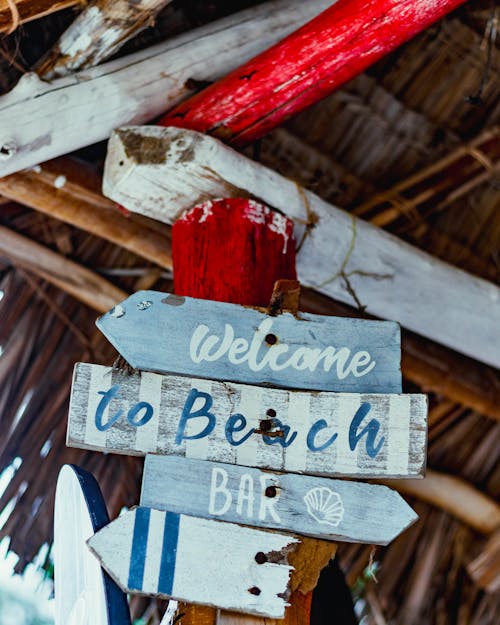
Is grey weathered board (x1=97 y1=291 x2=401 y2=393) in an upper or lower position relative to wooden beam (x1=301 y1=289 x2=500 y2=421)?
upper

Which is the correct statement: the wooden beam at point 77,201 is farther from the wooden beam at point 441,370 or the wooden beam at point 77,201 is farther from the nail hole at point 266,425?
the nail hole at point 266,425

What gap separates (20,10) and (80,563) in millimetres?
910

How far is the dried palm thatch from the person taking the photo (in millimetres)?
2186

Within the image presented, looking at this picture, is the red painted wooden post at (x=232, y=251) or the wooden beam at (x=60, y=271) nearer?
the red painted wooden post at (x=232, y=251)

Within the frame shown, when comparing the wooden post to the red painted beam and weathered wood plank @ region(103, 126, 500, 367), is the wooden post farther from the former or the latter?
the red painted beam

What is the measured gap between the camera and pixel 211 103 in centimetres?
157

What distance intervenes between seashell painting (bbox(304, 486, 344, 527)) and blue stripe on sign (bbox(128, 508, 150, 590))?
222 millimetres

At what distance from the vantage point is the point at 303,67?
1.55 metres

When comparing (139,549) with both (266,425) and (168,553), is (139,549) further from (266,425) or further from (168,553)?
(266,425)

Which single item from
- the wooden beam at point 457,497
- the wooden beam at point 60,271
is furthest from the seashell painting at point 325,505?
the wooden beam at point 457,497

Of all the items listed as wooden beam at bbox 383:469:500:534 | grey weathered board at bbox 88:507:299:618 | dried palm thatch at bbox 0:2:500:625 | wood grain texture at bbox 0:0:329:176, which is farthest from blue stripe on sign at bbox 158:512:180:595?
wooden beam at bbox 383:469:500:534

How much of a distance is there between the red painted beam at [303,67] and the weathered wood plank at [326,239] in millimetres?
78

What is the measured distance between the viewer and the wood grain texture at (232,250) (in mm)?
1437

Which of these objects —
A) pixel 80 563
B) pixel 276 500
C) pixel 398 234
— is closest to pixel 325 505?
pixel 276 500
